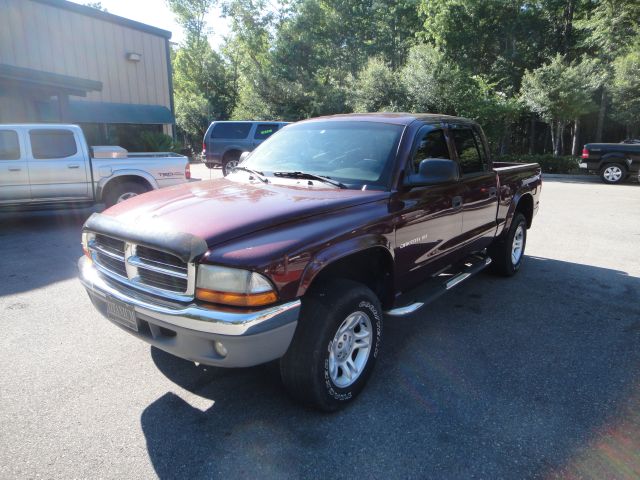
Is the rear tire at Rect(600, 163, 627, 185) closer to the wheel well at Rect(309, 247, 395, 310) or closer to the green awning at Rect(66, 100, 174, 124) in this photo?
the wheel well at Rect(309, 247, 395, 310)

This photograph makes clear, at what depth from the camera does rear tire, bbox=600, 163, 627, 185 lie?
1569 cm

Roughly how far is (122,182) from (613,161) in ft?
52.4

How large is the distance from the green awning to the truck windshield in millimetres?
11941

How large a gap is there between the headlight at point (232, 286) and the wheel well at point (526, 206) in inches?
171

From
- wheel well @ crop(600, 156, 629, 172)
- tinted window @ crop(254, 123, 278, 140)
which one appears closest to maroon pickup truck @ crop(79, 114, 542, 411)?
tinted window @ crop(254, 123, 278, 140)

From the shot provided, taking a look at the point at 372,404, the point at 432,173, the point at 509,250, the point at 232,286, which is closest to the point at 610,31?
the point at 509,250

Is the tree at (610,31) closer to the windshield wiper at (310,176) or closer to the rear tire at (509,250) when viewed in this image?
the rear tire at (509,250)

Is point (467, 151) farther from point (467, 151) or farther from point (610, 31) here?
point (610, 31)

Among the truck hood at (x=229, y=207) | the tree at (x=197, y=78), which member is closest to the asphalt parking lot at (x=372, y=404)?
the truck hood at (x=229, y=207)

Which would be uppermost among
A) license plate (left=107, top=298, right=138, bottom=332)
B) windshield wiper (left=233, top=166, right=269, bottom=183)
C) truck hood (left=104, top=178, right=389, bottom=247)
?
windshield wiper (left=233, top=166, right=269, bottom=183)

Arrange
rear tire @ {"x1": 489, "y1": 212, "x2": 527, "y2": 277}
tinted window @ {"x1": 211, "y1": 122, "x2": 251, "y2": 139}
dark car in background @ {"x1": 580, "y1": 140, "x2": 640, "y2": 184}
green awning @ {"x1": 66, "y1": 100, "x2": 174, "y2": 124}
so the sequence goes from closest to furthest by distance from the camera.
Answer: rear tire @ {"x1": 489, "y1": 212, "x2": 527, "y2": 277} < green awning @ {"x1": 66, "y1": 100, "x2": 174, "y2": 124} < dark car in background @ {"x1": 580, "y1": 140, "x2": 640, "y2": 184} < tinted window @ {"x1": 211, "y1": 122, "x2": 251, "y2": 139}

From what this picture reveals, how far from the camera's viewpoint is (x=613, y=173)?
623 inches

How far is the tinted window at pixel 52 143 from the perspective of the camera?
7.92m

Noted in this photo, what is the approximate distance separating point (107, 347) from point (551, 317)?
4.06 m
